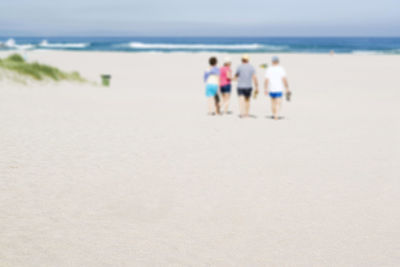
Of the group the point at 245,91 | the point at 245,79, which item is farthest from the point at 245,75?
the point at 245,91

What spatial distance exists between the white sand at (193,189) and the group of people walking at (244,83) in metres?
0.69

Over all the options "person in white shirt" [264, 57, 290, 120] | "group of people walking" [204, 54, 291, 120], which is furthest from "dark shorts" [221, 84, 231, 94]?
"person in white shirt" [264, 57, 290, 120]

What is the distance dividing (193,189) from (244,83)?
602 cm

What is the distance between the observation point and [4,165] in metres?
5.98

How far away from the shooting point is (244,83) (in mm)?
11117

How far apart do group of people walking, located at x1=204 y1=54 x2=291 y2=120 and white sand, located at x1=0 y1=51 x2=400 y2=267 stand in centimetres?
69

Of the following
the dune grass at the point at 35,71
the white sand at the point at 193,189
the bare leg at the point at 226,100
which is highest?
the dune grass at the point at 35,71

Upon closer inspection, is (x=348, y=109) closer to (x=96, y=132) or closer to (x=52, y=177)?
(x=96, y=132)

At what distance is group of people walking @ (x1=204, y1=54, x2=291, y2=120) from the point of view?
35.8 feet

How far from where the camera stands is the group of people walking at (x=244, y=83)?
10906 mm

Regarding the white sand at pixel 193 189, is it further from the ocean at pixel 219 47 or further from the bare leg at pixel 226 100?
the ocean at pixel 219 47

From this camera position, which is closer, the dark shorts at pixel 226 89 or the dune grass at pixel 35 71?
the dark shorts at pixel 226 89

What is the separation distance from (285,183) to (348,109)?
27.4 ft

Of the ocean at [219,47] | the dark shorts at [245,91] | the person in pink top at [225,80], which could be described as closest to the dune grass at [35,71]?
the person in pink top at [225,80]
